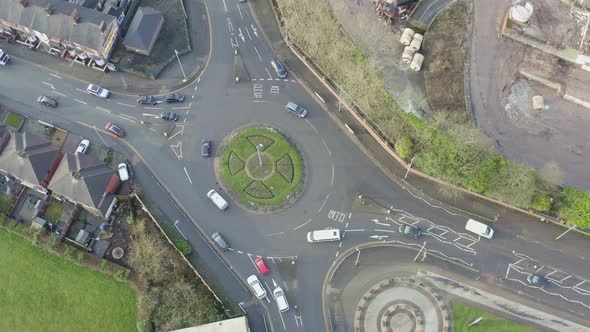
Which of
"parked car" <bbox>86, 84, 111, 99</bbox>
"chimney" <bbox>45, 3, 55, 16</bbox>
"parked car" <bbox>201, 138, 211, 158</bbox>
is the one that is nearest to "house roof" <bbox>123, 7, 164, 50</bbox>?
"parked car" <bbox>86, 84, 111, 99</bbox>

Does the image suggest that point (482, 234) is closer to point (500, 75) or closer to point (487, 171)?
point (487, 171)

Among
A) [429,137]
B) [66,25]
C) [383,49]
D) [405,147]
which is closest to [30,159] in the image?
[66,25]

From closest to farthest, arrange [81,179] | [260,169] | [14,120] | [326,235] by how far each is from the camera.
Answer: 1. [326,235]
2. [81,179]
3. [260,169]
4. [14,120]

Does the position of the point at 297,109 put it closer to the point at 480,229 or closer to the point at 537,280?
the point at 480,229

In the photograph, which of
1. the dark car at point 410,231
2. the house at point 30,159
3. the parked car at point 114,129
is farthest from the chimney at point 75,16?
the dark car at point 410,231

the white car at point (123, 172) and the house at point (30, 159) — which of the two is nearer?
the house at point (30, 159)

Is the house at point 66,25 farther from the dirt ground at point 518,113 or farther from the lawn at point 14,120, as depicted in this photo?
the dirt ground at point 518,113

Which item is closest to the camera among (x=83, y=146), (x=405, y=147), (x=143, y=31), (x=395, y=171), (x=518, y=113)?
(x=405, y=147)

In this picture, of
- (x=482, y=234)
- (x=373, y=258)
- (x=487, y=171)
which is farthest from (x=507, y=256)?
(x=373, y=258)
